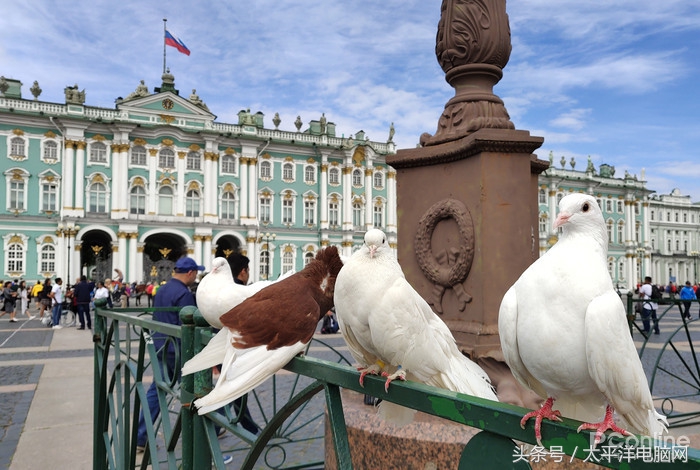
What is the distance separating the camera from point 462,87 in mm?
5773

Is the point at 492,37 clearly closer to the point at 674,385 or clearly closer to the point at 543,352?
the point at 543,352

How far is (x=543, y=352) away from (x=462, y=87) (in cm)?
467

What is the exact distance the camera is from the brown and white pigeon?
1874 millimetres

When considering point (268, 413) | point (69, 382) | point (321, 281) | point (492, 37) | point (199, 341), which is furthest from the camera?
point (69, 382)

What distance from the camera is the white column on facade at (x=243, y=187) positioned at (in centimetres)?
4094

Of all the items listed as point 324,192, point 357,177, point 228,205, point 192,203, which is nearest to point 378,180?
point 357,177

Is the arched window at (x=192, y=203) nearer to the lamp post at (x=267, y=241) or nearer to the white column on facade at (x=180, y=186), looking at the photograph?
the white column on facade at (x=180, y=186)

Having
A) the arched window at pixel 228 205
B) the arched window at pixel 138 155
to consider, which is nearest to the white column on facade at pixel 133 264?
the arched window at pixel 138 155

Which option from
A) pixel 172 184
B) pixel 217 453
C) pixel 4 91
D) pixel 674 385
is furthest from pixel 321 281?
pixel 4 91

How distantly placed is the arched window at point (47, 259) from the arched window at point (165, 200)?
728 cm

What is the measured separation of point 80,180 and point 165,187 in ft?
17.9

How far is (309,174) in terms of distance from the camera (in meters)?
43.9

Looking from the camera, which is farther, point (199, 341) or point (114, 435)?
point (114, 435)

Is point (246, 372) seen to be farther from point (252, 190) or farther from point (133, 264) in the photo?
point (252, 190)
